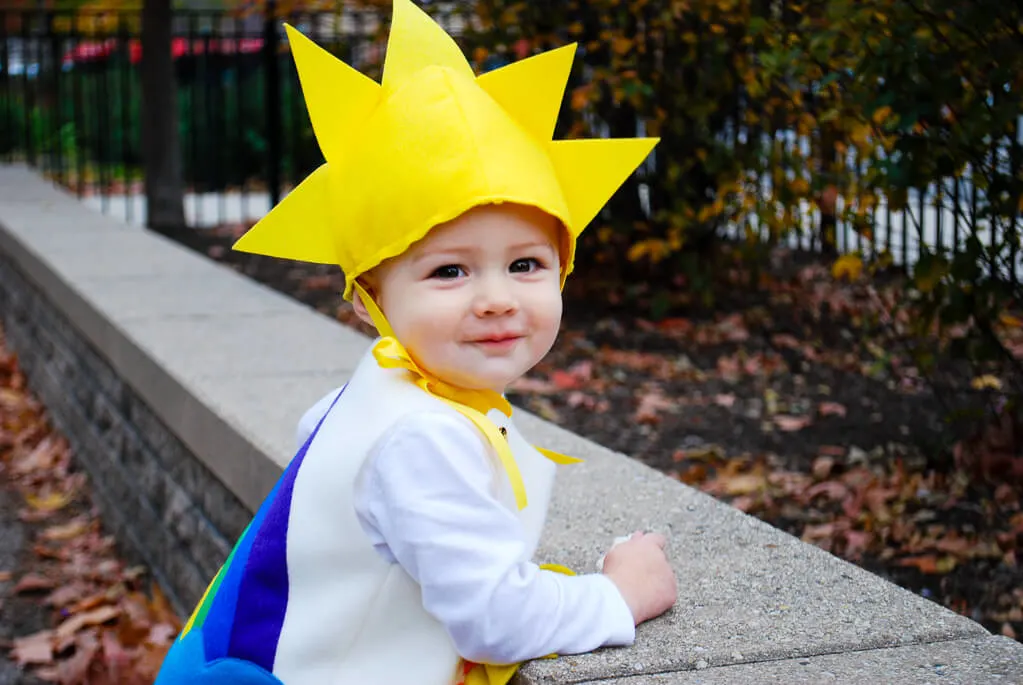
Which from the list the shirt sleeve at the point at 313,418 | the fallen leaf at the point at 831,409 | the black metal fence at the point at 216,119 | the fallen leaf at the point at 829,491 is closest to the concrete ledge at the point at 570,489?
the shirt sleeve at the point at 313,418

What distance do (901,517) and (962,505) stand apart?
190 mm

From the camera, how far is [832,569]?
90.0 inches

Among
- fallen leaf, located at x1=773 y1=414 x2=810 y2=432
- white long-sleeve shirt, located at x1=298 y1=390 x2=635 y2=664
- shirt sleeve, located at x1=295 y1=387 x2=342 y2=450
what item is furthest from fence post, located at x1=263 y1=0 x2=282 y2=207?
white long-sleeve shirt, located at x1=298 y1=390 x2=635 y2=664

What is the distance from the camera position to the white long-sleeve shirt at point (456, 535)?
1721 millimetres

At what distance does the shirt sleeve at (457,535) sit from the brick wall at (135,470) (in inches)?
59.7

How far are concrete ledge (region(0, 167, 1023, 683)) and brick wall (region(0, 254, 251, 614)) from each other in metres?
0.06

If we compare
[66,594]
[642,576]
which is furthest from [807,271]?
[642,576]

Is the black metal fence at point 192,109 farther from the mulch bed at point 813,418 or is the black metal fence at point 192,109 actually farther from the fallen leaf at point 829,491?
the fallen leaf at point 829,491

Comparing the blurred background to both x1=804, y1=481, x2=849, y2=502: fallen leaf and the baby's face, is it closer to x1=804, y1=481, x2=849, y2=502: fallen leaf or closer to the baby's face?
x1=804, y1=481, x2=849, y2=502: fallen leaf

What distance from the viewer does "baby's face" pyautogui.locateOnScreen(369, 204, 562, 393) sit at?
5.94 feet

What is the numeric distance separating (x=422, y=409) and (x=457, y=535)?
0.18 meters

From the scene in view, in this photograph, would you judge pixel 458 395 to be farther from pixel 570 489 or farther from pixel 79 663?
pixel 79 663

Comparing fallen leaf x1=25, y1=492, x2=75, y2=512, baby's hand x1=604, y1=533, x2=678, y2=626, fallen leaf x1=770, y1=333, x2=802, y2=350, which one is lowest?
fallen leaf x1=25, y1=492, x2=75, y2=512

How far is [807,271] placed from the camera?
7.08 metres
